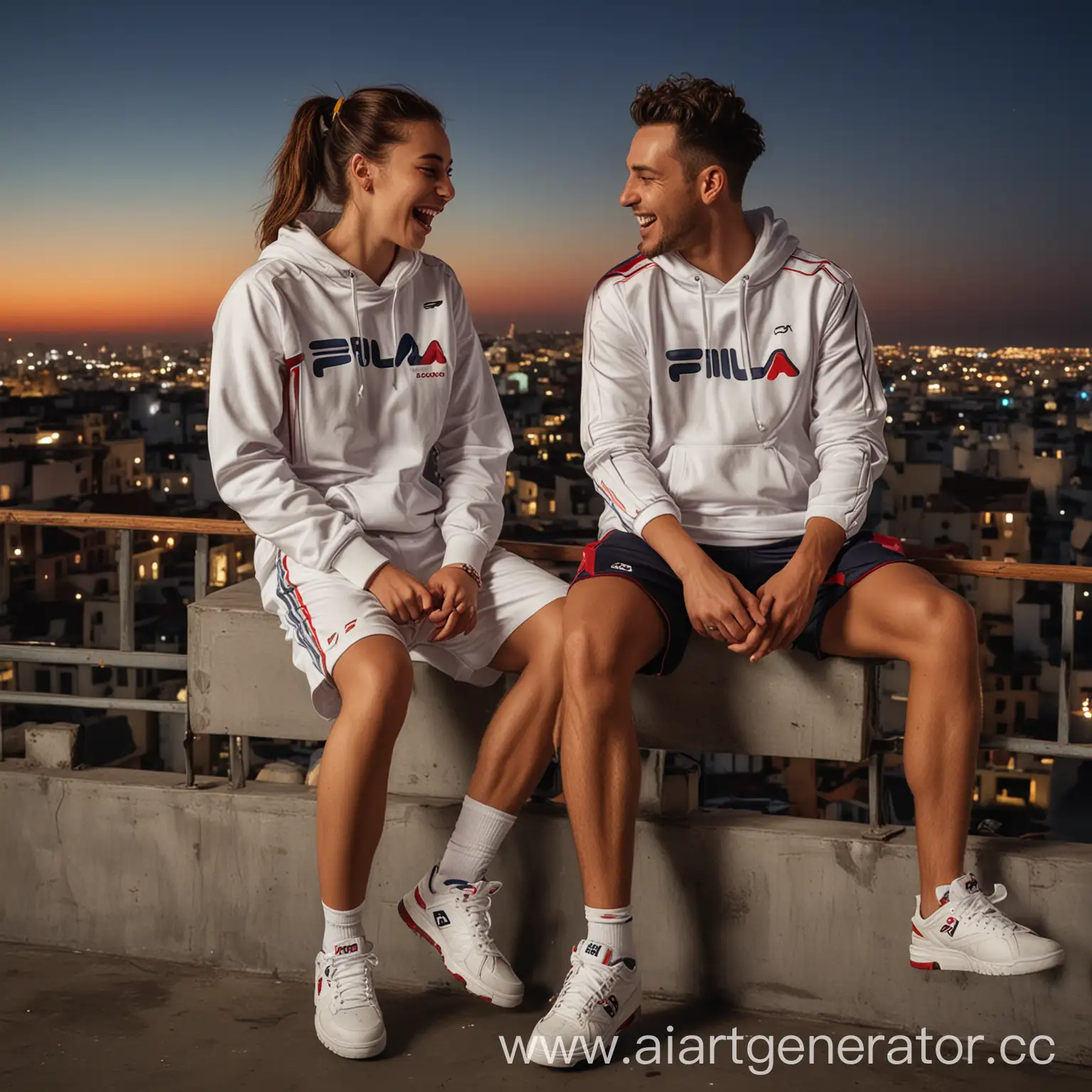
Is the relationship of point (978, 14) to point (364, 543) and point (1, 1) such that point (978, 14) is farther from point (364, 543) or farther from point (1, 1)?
point (364, 543)

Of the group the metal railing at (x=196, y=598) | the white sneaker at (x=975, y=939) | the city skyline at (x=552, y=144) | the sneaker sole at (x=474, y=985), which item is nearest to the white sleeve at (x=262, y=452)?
the metal railing at (x=196, y=598)

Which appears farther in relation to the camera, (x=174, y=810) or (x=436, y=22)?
(x=436, y=22)

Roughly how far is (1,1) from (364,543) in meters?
35.6

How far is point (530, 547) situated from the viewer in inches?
112

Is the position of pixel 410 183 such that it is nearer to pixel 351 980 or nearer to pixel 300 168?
pixel 300 168

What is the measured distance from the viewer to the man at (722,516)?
7.58ft

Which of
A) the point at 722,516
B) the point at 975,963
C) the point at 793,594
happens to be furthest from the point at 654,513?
the point at 975,963

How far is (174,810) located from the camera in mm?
2834

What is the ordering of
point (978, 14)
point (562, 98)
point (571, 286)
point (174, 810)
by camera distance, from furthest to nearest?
point (978, 14) → point (562, 98) → point (571, 286) → point (174, 810)

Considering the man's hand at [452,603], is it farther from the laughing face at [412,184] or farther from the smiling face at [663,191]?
the smiling face at [663,191]

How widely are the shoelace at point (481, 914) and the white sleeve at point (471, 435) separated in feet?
2.25

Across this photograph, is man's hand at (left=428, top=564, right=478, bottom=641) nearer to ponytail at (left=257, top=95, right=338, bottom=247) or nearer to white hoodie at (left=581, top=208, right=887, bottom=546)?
white hoodie at (left=581, top=208, right=887, bottom=546)

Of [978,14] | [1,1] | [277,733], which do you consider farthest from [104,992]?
[978,14]

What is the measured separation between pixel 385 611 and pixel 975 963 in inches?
47.4
